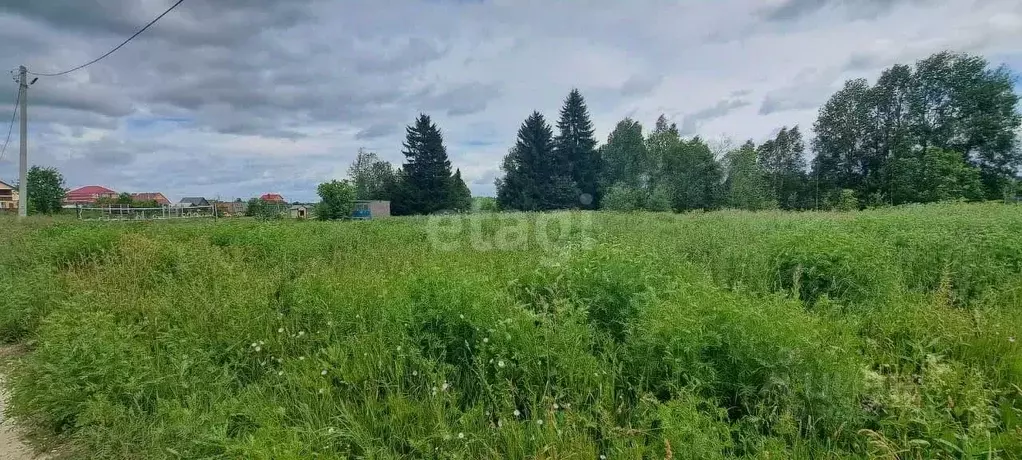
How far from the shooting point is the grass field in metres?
2.23

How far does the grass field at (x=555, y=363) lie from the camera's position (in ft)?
7.30

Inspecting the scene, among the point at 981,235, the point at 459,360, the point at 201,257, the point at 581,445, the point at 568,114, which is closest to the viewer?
the point at 581,445

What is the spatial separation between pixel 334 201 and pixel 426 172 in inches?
542

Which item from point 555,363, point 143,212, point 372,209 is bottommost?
point 555,363

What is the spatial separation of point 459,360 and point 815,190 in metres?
47.8

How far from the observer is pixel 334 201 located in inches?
1204

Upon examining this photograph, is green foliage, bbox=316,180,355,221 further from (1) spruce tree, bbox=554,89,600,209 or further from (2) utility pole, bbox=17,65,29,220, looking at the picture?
(1) spruce tree, bbox=554,89,600,209

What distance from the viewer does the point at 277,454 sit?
2209 millimetres

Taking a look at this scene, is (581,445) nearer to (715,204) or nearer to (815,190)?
(715,204)

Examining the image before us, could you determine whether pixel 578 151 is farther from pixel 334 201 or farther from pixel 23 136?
pixel 23 136

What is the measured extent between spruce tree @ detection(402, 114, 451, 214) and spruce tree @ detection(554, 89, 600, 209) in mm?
11827

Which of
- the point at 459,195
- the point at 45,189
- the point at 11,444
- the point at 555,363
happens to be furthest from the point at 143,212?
the point at 555,363

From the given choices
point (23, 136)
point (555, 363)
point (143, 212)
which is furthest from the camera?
point (143, 212)

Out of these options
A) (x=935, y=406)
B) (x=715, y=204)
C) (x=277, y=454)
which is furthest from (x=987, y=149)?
(x=277, y=454)
